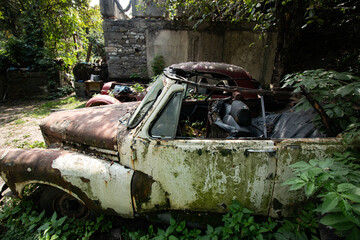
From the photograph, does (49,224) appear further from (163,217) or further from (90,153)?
(163,217)

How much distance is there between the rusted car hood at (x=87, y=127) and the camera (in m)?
2.02

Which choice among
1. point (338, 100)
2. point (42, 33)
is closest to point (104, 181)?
point (338, 100)

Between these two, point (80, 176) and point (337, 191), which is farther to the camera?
point (80, 176)

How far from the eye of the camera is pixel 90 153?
2.10 meters

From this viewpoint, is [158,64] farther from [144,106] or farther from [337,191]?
[337,191]

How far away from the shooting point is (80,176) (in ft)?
6.05

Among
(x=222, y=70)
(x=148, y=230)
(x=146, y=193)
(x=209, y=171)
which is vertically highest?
(x=222, y=70)

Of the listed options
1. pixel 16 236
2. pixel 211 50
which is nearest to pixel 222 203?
pixel 16 236

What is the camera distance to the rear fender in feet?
5.93

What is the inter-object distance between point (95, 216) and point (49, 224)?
0.44m

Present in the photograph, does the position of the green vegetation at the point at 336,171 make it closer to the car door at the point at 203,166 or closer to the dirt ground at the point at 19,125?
the car door at the point at 203,166

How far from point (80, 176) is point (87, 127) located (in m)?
0.62

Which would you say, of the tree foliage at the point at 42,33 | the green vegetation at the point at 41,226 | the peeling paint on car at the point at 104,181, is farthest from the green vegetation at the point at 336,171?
the tree foliage at the point at 42,33

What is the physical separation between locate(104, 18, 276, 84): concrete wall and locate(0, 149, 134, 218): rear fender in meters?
7.76
